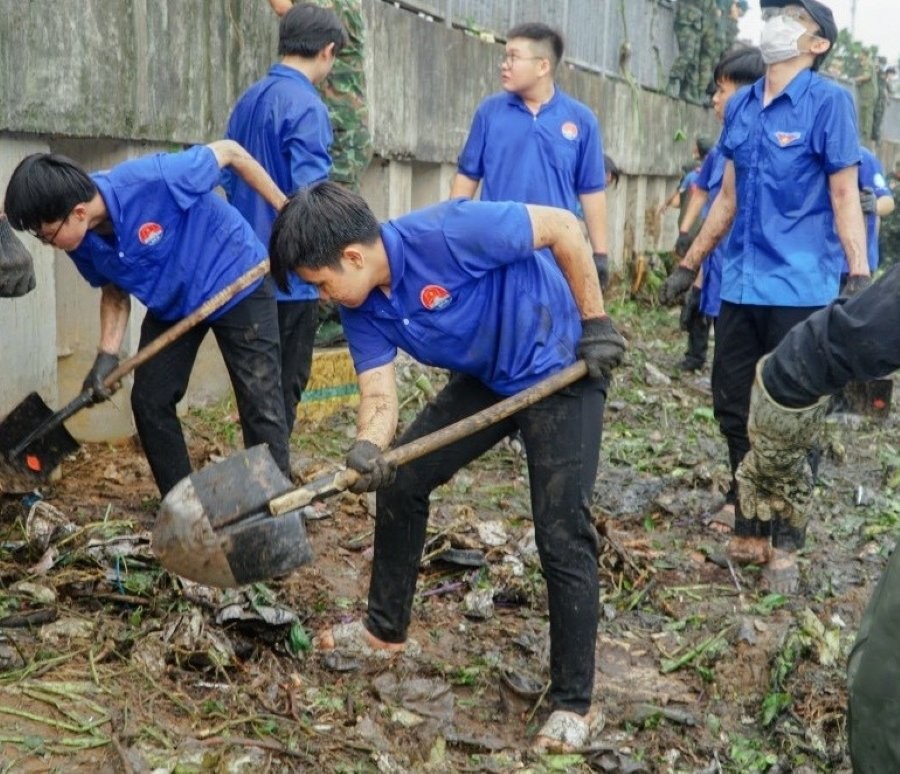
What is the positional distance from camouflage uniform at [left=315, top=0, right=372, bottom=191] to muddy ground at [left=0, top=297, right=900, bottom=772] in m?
1.74

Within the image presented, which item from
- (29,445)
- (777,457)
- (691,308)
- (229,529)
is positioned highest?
(777,457)

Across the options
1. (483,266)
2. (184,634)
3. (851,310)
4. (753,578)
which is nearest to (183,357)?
(184,634)

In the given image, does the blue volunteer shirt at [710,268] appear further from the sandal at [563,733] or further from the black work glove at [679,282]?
the sandal at [563,733]

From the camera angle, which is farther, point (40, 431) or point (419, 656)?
point (40, 431)

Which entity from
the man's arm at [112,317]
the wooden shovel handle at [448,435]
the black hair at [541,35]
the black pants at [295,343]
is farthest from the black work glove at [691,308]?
the wooden shovel handle at [448,435]

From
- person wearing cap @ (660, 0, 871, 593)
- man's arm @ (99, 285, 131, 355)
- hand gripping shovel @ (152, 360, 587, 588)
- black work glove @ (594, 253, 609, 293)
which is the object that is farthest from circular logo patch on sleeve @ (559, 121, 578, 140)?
hand gripping shovel @ (152, 360, 587, 588)

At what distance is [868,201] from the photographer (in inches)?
291

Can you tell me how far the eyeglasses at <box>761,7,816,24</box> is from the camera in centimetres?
512

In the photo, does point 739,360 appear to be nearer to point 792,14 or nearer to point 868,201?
point 792,14

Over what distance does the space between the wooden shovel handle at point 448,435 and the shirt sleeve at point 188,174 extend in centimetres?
150

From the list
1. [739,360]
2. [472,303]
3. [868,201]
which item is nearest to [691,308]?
[868,201]

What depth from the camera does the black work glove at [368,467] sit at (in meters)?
3.54

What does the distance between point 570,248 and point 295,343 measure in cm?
236

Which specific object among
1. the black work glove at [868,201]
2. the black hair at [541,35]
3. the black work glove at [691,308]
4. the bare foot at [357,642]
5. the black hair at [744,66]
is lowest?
the bare foot at [357,642]
